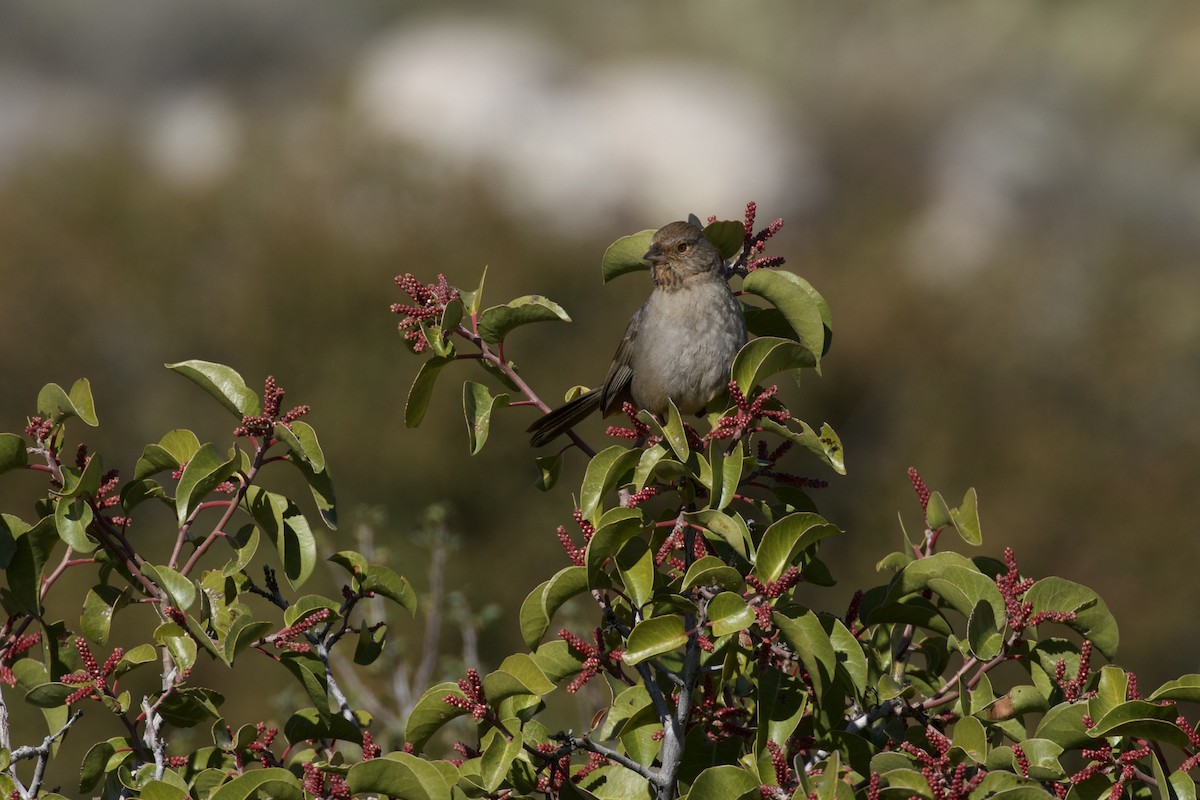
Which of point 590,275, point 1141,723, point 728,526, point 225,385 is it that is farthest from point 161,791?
point 590,275

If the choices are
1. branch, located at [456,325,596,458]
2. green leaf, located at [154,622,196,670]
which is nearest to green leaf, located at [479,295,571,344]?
branch, located at [456,325,596,458]

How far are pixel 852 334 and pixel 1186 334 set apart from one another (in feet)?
22.5

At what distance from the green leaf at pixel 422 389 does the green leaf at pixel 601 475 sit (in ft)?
1.73

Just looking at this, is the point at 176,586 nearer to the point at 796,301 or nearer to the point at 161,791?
the point at 161,791

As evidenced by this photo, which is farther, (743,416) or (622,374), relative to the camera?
(622,374)

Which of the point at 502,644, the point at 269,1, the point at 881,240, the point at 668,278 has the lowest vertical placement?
the point at 668,278

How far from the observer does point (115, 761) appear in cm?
321

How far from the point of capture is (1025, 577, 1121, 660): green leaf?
9.92 feet

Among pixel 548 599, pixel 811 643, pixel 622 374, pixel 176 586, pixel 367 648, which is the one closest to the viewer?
pixel 811 643

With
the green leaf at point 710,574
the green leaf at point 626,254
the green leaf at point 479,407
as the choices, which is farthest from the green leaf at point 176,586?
the green leaf at point 626,254

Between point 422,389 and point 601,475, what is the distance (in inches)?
24.0

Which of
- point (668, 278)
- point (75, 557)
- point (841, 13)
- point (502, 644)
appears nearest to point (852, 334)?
point (502, 644)

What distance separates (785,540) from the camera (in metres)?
2.83

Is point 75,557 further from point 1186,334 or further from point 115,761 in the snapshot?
point 1186,334
